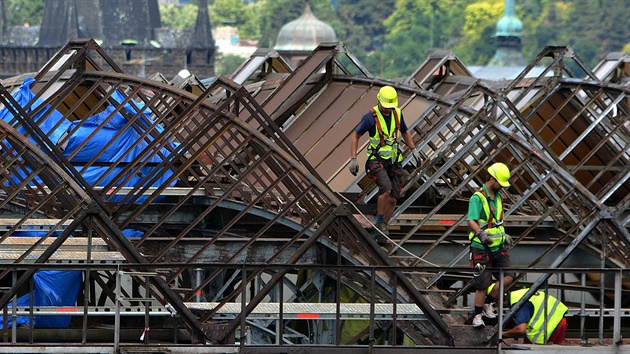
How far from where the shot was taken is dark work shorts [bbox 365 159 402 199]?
2448cm

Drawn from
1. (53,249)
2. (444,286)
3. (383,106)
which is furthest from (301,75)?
(53,249)

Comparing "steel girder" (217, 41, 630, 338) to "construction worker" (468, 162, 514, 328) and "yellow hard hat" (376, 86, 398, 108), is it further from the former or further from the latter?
"construction worker" (468, 162, 514, 328)

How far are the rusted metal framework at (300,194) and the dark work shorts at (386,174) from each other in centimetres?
74

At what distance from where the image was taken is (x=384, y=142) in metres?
24.4

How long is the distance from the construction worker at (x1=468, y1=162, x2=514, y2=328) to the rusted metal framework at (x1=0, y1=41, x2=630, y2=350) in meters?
0.48

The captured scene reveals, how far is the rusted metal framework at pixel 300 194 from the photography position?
76.1 feet

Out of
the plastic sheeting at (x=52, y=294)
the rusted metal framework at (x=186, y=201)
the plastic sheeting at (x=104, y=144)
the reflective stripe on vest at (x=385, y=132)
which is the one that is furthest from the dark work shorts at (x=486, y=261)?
the plastic sheeting at (x=104, y=144)

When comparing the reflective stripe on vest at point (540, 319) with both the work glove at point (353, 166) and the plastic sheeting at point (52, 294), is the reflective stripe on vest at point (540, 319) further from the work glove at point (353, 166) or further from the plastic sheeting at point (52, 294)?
the plastic sheeting at point (52, 294)

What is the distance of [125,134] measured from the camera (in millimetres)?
31641

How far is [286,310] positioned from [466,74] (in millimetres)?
22008

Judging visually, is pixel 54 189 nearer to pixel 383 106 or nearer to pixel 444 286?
pixel 383 106

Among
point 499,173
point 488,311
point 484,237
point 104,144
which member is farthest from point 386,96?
point 104,144

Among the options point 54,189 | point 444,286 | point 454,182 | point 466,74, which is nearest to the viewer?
point 54,189

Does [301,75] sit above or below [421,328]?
above
